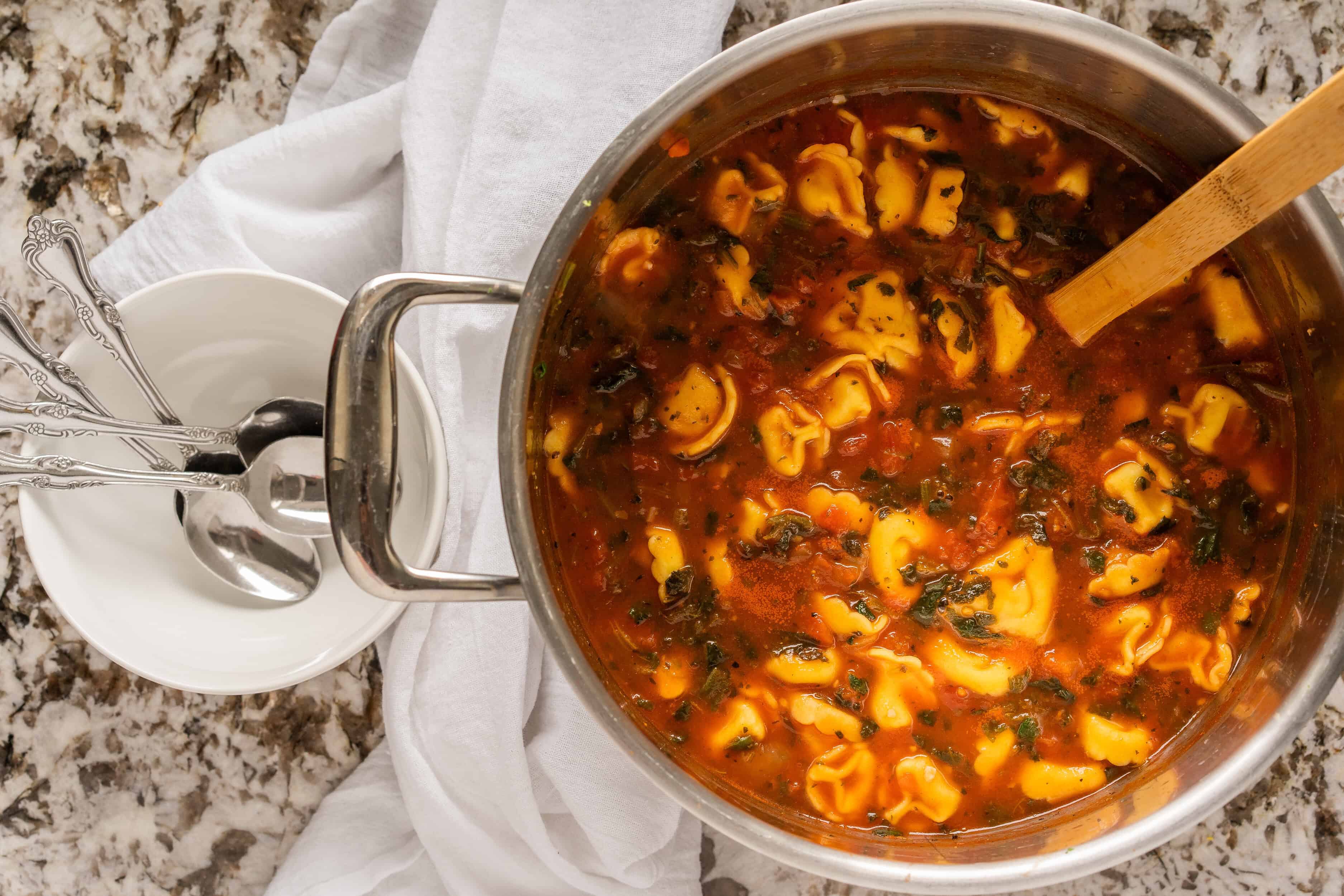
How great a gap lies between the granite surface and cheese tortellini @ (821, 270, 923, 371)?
1.31m

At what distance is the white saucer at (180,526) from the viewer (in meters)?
2.28

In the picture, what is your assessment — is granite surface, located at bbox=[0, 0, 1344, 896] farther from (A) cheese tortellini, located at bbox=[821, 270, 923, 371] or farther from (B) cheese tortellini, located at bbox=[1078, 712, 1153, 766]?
(A) cheese tortellini, located at bbox=[821, 270, 923, 371]

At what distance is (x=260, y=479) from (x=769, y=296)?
4.08ft

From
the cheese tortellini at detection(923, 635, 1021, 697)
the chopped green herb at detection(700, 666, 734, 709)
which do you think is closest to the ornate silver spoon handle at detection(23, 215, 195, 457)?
the chopped green herb at detection(700, 666, 734, 709)

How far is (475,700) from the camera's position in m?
2.43

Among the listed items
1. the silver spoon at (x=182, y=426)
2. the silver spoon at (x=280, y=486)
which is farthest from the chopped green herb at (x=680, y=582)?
the silver spoon at (x=182, y=426)

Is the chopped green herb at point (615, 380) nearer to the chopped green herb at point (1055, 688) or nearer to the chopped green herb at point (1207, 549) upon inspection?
the chopped green herb at point (1055, 688)

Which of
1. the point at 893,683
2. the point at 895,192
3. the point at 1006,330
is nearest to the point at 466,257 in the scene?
the point at 895,192

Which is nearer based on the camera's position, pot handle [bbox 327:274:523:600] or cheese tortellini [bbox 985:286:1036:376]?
pot handle [bbox 327:274:523:600]

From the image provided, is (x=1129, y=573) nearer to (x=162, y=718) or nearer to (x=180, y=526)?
(x=180, y=526)

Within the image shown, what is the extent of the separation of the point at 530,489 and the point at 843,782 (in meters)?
0.91

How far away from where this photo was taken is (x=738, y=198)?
6.87ft

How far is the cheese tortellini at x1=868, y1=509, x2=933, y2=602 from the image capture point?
214 centimetres

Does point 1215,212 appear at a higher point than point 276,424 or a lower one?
higher
